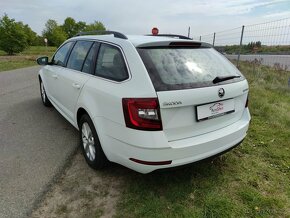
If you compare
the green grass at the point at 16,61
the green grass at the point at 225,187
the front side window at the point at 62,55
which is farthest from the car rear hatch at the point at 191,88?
the green grass at the point at 16,61

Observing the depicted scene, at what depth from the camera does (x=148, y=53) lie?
2.64m

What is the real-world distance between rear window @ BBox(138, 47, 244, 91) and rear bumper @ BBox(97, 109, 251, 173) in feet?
1.69

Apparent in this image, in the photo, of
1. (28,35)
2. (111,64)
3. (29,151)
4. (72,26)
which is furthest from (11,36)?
(72,26)

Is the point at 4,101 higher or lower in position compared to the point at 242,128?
lower

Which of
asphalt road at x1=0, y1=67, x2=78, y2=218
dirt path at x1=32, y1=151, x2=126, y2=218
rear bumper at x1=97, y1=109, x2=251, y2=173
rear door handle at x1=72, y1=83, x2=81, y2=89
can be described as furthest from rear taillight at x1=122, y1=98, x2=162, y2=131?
asphalt road at x1=0, y1=67, x2=78, y2=218

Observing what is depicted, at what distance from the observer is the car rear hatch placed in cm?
239

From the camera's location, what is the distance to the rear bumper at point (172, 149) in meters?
2.38

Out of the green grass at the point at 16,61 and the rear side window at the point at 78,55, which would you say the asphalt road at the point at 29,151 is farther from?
the green grass at the point at 16,61

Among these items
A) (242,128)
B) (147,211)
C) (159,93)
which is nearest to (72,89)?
(159,93)

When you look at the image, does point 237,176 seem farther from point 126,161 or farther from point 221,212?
point 126,161

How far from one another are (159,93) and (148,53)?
53cm

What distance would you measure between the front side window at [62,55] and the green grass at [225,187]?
2387mm

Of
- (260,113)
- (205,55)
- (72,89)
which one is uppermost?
(205,55)

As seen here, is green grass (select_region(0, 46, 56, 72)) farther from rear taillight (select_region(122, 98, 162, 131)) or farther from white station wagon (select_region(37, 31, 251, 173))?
rear taillight (select_region(122, 98, 162, 131))
